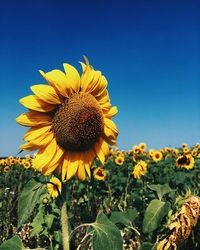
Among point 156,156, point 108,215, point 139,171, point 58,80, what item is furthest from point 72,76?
point 156,156

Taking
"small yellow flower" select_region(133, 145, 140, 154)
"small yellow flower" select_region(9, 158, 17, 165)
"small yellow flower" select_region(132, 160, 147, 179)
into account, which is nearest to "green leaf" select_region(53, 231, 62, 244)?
"small yellow flower" select_region(132, 160, 147, 179)

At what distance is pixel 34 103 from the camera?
6.00 feet

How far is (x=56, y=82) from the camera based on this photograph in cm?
180

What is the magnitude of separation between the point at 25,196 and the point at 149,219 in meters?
1.18

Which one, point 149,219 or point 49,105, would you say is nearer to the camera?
point 49,105

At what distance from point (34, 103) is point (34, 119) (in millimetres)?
86

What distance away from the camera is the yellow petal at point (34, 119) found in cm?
182

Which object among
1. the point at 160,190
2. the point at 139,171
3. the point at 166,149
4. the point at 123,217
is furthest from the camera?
the point at 166,149

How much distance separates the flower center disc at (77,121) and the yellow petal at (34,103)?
88mm

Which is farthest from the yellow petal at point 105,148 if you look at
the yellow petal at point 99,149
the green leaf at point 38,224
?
the green leaf at point 38,224

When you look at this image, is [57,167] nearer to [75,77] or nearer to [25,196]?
[25,196]

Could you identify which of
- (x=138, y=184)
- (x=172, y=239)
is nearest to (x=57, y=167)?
(x=172, y=239)

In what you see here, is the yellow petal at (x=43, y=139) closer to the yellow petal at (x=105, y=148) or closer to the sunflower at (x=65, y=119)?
the sunflower at (x=65, y=119)

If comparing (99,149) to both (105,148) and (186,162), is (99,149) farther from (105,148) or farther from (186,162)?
(186,162)
